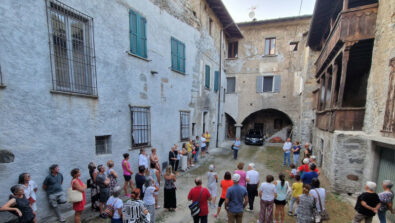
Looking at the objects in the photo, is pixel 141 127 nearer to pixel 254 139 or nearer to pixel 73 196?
pixel 73 196

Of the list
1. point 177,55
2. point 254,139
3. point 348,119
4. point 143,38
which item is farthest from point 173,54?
point 254,139

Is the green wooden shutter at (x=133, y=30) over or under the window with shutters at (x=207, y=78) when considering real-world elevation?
over

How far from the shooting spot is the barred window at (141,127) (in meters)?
6.52

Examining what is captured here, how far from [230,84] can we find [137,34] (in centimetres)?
1222

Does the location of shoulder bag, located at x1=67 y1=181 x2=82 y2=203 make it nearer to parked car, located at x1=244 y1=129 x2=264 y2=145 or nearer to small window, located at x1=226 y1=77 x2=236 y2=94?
parked car, located at x1=244 y1=129 x2=264 y2=145

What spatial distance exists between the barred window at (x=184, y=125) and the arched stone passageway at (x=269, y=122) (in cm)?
1053

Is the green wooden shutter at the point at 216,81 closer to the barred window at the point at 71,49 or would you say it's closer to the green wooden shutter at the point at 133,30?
the green wooden shutter at the point at 133,30

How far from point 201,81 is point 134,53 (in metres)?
5.46

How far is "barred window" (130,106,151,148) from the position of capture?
6.52m

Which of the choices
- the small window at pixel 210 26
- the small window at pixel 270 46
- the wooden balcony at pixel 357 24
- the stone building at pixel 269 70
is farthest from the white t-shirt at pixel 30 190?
the small window at pixel 270 46

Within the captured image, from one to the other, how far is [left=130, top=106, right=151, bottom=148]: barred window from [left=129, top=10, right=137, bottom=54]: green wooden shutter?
2214 mm

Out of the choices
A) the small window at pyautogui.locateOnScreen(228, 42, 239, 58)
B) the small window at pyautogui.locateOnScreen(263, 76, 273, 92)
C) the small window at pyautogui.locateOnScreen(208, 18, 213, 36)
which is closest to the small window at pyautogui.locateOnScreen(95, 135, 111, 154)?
the small window at pyautogui.locateOnScreen(208, 18, 213, 36)

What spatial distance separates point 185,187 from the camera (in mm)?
6723

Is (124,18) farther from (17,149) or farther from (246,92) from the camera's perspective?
(246,92)
